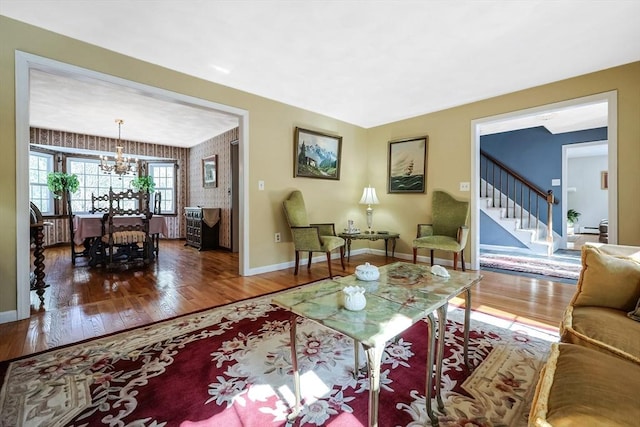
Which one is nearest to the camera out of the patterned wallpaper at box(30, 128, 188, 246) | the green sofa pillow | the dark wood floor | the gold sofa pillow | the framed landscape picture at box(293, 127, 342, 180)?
the gold sofa pillow

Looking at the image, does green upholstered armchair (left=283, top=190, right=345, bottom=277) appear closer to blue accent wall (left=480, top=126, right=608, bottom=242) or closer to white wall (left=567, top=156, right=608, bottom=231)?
blue accent wall (left=480, top=126, right=608, bottom=242)

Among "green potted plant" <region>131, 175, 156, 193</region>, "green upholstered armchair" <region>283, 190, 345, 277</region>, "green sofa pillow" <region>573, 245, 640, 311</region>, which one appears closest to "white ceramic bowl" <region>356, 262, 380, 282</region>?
"green sofa pillow" <region>573, 245, 640, 311</region>

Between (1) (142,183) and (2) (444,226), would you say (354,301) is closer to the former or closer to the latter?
(2) (444,226)

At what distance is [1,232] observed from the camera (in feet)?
7.06

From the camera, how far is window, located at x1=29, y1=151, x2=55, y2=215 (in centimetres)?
547

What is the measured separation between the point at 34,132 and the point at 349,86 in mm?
6237

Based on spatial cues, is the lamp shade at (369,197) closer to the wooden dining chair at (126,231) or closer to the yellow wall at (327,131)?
the yellow wall at (327,131)

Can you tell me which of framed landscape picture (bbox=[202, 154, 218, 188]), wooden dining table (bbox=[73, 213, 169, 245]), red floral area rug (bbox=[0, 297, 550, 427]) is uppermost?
framed landscape picture (bbox=[202, 154, 218, 188])

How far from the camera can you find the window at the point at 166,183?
7031 millimetres

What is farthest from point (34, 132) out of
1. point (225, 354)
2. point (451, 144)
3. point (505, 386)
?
point (505, 386)

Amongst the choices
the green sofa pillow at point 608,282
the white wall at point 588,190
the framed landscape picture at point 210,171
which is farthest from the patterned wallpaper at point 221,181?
the white wall at point 588,190

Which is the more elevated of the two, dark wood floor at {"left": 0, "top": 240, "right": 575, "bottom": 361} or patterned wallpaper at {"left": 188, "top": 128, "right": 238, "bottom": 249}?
patterned wallpaper at {"left": 188, "top": 128, "right": 238, "bottom": 249}

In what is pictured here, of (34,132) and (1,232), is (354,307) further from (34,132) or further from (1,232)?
(34,132)

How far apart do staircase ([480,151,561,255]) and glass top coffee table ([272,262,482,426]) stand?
4.88 m
